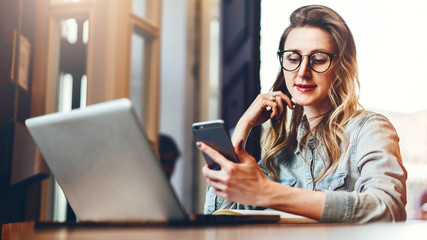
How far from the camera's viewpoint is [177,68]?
389 centimetres

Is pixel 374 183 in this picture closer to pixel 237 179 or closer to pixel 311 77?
pixel 237 179

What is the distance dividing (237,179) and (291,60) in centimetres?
66

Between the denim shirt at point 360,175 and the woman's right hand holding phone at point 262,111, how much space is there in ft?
0.33

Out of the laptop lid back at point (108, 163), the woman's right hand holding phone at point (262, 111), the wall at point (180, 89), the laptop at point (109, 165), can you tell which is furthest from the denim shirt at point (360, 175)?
the wall at point (180, 89)

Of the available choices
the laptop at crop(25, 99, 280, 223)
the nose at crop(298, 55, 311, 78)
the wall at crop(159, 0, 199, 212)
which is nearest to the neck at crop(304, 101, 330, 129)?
the nose at crop(298, 55, 311, 78)

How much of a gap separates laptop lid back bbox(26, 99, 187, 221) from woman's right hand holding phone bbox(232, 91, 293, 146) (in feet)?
2.06

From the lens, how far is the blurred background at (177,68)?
6.03ft

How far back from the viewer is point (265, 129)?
5.01 ft

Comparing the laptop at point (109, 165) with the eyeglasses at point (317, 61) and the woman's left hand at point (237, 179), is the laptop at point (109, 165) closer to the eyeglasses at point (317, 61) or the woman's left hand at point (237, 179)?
the woman's left hand at point (237, 179)

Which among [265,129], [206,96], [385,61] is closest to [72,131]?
[265,129]

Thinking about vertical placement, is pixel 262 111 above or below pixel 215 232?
above

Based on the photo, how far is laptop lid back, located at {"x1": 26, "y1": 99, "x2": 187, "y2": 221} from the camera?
2.31 ft

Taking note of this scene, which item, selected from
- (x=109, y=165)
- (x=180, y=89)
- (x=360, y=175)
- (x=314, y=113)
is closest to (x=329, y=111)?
(x=314, y=113)

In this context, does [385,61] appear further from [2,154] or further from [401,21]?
[2,154]
